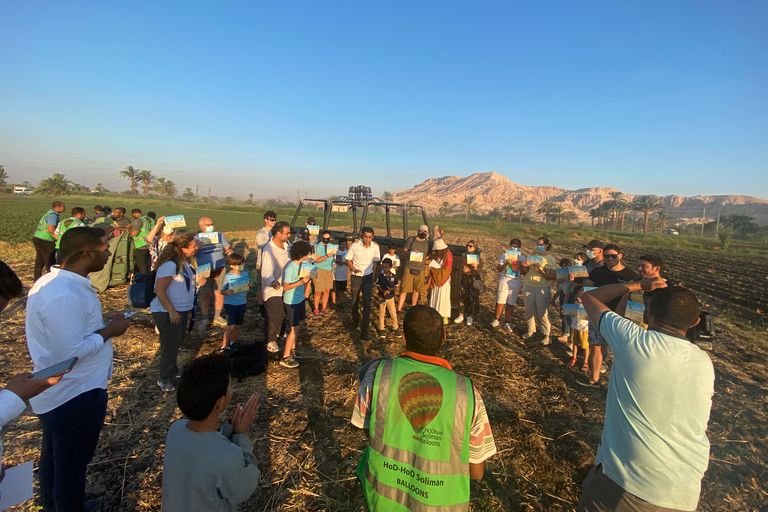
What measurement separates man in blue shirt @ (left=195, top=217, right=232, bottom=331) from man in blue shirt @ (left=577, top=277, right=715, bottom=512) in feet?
18.7

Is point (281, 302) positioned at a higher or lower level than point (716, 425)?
higher

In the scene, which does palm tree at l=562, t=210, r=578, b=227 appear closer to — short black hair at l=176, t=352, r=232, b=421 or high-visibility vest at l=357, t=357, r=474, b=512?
high-visibility vest at l=357, t=357, r=474, b=512

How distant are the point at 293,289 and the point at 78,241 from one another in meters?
2.90

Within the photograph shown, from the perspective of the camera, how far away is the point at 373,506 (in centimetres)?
183

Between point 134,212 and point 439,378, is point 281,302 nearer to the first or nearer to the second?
point 439,378

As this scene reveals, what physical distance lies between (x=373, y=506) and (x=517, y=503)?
208 cm

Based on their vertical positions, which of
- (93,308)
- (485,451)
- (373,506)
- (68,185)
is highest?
(68,185)

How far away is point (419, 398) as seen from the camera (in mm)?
1716

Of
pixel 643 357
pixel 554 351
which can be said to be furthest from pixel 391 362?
pixel 554 351

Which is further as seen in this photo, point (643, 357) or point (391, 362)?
point (643, 357)

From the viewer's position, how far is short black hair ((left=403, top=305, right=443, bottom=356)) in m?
1.85

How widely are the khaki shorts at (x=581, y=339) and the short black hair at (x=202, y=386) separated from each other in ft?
18.8

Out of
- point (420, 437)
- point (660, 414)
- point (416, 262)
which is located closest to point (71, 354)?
point (420, 437)

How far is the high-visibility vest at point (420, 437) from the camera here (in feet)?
5.58
